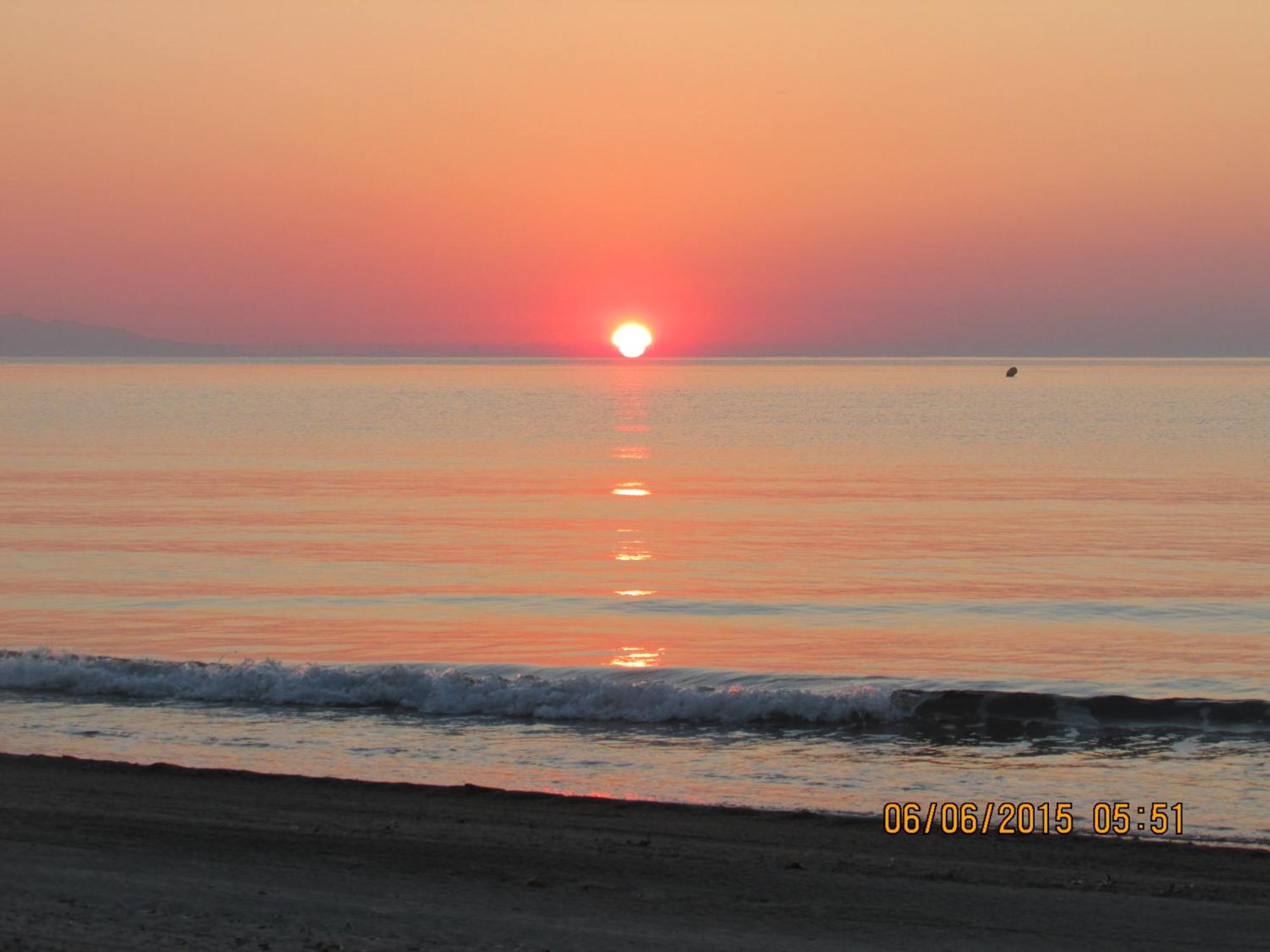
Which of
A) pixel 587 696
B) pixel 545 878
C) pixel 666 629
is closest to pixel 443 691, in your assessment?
pixel 587 696

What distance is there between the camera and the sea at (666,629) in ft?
49.4

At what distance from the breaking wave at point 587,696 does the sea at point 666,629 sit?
0.16ft

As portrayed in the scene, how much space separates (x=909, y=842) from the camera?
37.5 ft

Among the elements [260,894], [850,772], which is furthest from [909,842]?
[260,894]

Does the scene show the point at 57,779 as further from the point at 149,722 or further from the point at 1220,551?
the point at 1220,551

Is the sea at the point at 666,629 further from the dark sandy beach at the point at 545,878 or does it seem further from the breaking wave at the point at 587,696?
the dark sandy beach at the point at 545,878

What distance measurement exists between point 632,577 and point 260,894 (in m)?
19.5

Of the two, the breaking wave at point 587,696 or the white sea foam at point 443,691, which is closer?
the breaking wave at point 587,696

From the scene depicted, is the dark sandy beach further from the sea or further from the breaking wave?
the breaking wave

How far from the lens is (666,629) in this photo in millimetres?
23516
